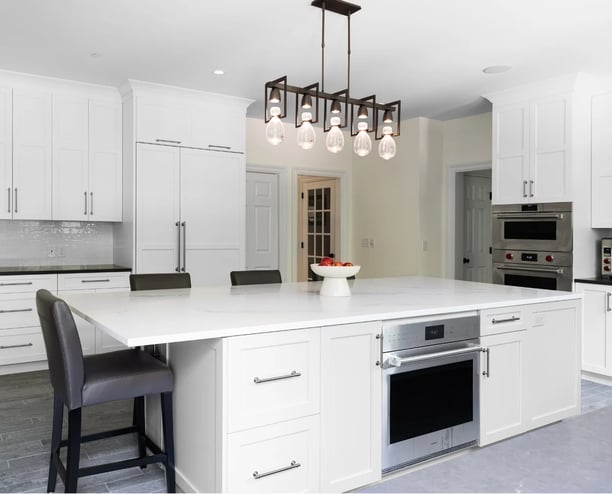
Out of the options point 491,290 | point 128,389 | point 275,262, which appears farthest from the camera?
point 275,262

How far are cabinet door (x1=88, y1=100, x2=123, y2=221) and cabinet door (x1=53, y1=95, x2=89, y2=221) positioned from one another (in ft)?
0.17

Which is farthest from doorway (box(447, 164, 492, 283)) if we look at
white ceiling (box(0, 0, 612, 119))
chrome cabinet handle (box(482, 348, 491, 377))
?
chrome cabinet handle (box(482, 348, 491, 377))

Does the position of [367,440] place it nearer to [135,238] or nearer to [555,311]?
[555,311]

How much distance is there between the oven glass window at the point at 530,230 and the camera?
4.57 meters

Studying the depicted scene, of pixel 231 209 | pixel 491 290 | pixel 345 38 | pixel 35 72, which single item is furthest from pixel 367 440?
pixel 35 72

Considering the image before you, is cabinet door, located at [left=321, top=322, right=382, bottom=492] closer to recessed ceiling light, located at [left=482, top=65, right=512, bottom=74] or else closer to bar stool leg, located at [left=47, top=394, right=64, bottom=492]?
bar stool leg, located at [left=47, top=394, right=64, bottom=492]

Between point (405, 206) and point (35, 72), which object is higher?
point (35, 72)

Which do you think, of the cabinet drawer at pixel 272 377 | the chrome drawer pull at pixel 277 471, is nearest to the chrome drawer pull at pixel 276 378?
the cabinet drawer at pixel 272 377

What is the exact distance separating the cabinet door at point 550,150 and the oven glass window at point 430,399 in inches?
98.0

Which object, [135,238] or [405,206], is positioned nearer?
[135,238]

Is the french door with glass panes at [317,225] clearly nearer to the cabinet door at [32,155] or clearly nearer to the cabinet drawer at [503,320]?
the cabinet door at [32,155]

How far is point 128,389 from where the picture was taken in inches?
83.0

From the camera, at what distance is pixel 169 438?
222 centimetres

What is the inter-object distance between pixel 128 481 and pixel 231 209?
10.5ft
